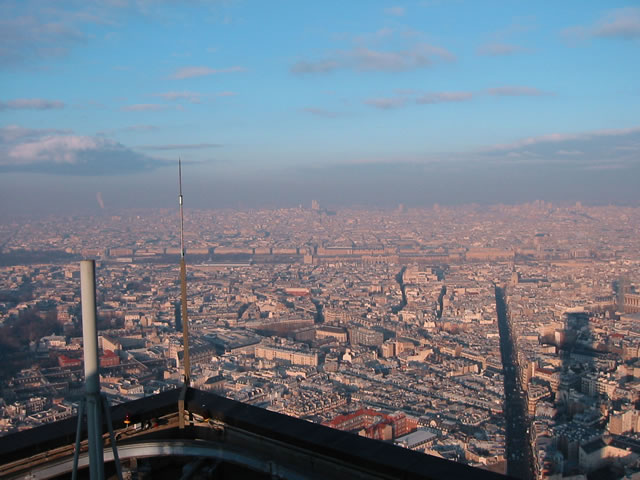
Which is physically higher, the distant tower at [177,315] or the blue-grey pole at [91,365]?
the blue-grey pole at [91,365]

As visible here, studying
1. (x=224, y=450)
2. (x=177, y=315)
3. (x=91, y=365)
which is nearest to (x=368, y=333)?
(x=177, y=315)

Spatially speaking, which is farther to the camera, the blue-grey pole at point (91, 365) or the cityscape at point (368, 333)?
the cityscape at point (368, 333)

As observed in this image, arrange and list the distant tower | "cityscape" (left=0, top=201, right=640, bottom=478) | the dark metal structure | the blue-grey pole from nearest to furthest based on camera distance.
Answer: the blue-grey pole → the dark metal structure → "cityscape" (left=0, top=201, right=640, bottom=478) → the distant tower

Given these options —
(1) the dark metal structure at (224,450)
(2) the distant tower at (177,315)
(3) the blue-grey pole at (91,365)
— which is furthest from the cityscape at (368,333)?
(3) the blue-grey pole at (91,365)

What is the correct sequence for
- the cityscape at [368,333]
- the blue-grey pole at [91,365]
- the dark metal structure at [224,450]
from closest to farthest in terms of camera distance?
the blue-grey pole at [91,365] < the dark metal structure at [224,450] < the cityscape at [368,333]

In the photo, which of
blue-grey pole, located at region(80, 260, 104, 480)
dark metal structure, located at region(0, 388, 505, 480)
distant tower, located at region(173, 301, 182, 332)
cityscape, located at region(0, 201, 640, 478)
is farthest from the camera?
distant tower, located at region(173, 301, 182, 332)

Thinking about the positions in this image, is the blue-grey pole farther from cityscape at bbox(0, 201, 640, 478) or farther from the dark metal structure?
cityscape at bbox(0, 201, 640, 478)

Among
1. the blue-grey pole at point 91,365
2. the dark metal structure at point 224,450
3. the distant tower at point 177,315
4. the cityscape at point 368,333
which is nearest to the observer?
the blue-grey pole at point 91,365

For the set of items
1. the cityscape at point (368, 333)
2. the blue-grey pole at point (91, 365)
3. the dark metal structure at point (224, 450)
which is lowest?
the cityscape at point (368, 333)

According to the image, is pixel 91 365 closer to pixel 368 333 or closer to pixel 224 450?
pixel 224 450

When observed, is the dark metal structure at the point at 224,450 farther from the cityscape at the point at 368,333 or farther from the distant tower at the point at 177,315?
the distant tower at the point at 177,315

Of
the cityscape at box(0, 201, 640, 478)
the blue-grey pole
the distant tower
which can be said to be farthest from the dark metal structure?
the distant tower
